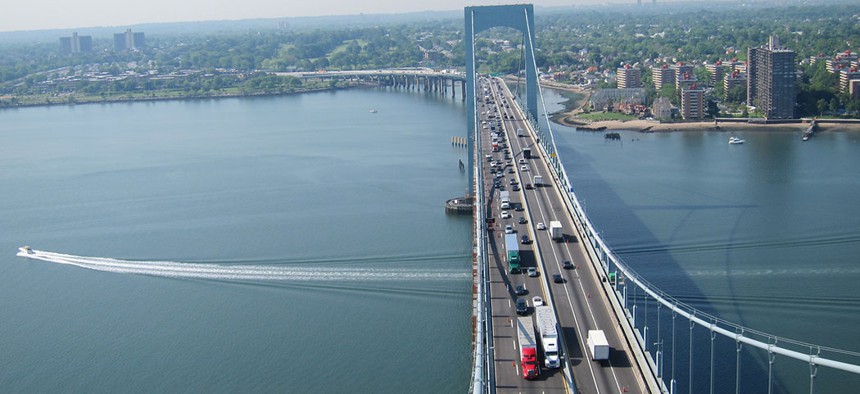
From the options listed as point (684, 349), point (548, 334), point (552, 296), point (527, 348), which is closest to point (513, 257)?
point (552, 296)

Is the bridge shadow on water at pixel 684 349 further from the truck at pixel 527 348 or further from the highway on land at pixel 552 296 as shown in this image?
the truck at pixel 527 348

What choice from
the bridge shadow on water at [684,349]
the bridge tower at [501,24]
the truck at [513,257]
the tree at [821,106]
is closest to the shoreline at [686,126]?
the tree at [821,106]

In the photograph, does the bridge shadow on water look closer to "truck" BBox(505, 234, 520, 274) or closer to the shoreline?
"truck" BBox(505, 234, 520, 274)

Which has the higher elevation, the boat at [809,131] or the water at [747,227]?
the boat at [809,131]

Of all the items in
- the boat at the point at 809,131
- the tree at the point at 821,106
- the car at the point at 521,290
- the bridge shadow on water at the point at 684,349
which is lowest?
the bridge shadow on water at the point at 684,349

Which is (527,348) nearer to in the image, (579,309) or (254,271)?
(579,309)

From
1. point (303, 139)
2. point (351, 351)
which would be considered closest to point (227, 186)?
point (303, 139)
